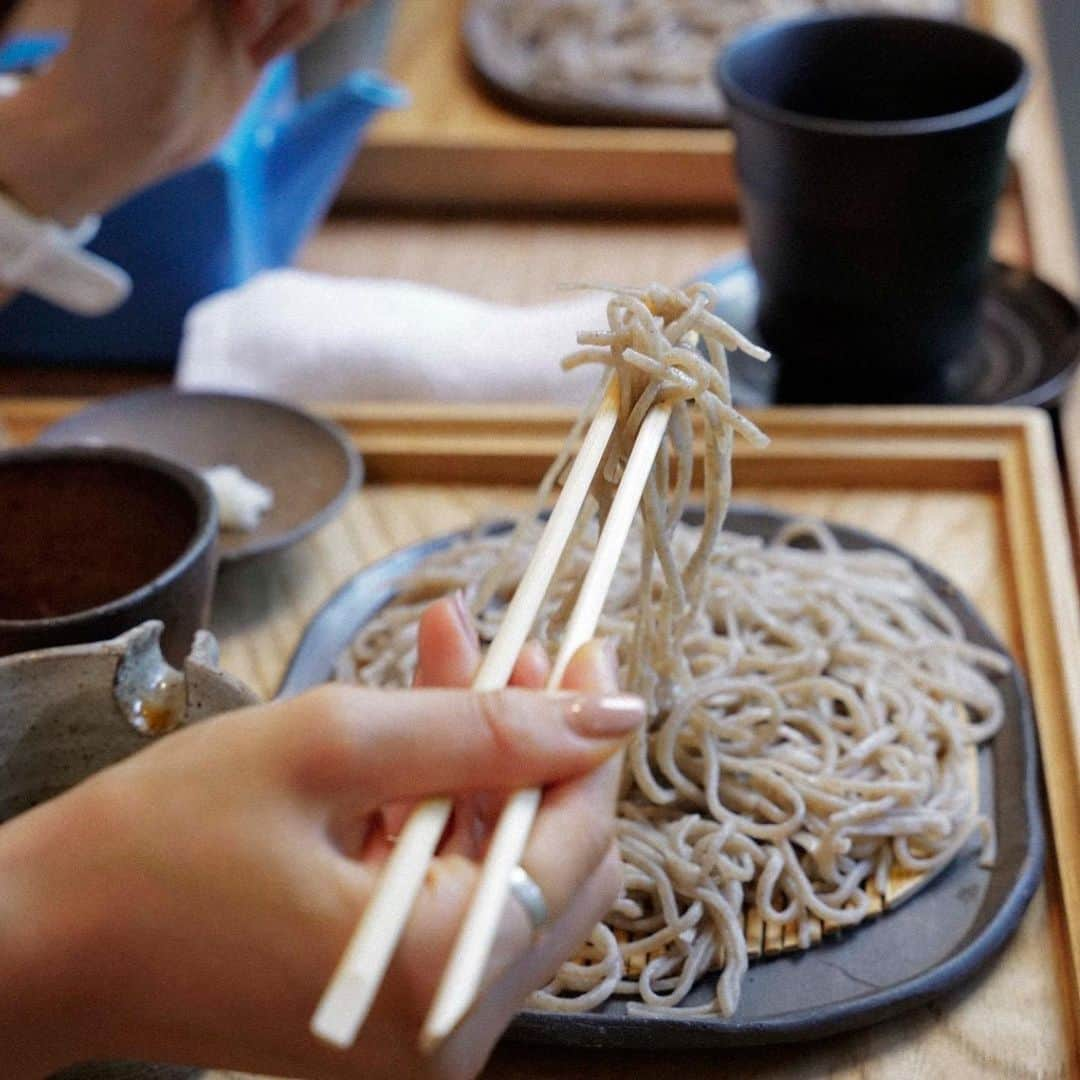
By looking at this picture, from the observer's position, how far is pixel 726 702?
2.86 ft

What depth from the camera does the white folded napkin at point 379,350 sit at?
1.27 metres

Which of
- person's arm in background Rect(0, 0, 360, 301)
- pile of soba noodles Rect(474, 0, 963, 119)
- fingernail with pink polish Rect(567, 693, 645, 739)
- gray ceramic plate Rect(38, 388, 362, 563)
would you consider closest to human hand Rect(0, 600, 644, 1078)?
fingernail with pink polish Rect(567, 693, 645, 739)

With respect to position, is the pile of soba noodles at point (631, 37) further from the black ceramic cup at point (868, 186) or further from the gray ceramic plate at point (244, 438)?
the gray ceramic plate at point (244, 438)

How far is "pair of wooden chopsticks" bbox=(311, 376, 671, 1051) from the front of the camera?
0.43 m

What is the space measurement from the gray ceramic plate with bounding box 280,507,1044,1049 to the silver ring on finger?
0.21m

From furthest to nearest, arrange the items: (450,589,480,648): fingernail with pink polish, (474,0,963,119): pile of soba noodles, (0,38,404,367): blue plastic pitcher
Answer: (474,0,963,119): pile of soba noodles
(0,38,404,367): blue plastic pitcher
(450,589,480,648): fingernail with pink polish

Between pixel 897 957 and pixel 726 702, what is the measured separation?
0.60 feet

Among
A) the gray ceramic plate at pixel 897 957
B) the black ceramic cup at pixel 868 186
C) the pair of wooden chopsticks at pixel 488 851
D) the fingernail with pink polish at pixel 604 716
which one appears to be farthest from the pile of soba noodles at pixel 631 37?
the fingernail with pink polish at pixel 604 716

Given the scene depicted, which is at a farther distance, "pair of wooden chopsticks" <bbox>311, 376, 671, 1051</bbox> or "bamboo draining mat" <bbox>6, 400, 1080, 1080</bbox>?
"bamboo draining mat" <bbox>6, 400, 1080, 1080</bbox>

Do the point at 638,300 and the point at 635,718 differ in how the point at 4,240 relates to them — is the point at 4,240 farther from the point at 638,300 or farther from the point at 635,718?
the point at 635,718

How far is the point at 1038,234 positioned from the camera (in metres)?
1.50

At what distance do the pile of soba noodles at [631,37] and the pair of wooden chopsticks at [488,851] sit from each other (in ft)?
3.78

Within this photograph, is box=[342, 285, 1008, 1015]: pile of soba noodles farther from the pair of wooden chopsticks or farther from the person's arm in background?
the person's arm in background

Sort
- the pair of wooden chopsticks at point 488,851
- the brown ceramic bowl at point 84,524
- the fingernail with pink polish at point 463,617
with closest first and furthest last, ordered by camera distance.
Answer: the pair of wooden chopsticks at point 488,851 → the fingernail with pink polish at point 463,617 → the brown ceramic bowl at point 84,524
